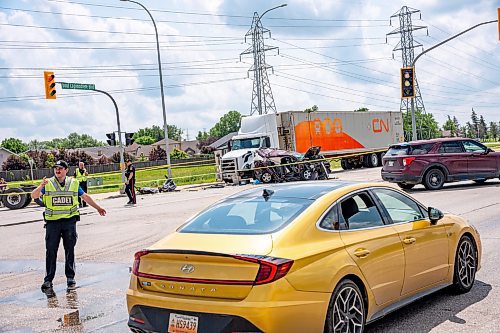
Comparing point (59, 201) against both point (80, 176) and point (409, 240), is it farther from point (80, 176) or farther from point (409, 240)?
point (80, 176)

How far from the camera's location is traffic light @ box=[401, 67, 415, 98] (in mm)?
27391

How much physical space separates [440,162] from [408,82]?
8418mm

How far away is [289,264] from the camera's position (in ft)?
14.6

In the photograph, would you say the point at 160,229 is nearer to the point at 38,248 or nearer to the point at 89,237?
the point at 89,237

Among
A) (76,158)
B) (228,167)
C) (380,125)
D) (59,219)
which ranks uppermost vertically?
(76,158)

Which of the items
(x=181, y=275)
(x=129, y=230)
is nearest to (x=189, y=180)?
(x=129, y=230)

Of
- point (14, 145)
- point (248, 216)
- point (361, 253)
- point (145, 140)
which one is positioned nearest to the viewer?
point (361, 253)

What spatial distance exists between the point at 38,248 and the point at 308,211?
9.29 m

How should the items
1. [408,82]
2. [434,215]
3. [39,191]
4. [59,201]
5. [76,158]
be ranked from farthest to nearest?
[76,158]
[408,82]
[39,191]
[59,201]
[434,215]

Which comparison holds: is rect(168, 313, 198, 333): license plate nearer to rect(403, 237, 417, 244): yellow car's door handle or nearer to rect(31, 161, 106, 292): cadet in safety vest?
rect(403, 237, 417, 244): yellow car's door handle

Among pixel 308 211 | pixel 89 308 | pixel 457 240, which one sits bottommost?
pixel 89 308

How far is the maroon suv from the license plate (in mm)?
16374

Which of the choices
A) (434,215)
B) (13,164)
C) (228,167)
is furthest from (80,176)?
(13,164)

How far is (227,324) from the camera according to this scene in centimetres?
430
